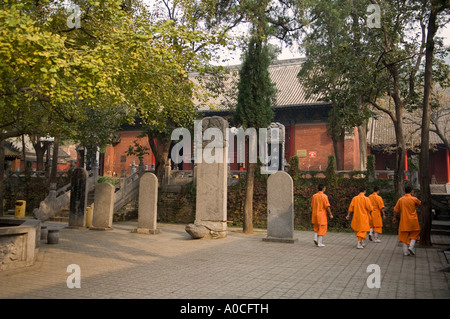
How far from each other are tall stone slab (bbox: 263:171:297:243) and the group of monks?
723mm

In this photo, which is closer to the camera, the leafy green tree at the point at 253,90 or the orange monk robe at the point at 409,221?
the orange monk robe at the point at 409,221

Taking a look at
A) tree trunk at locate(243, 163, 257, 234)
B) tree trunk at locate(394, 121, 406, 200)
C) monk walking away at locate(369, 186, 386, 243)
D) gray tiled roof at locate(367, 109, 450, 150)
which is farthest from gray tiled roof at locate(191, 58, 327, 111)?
monk walking away at locate(369, 186, 386, 243)

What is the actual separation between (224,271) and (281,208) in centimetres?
448

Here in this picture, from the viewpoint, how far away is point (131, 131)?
2906 cm

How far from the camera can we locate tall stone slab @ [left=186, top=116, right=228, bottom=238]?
433 inches

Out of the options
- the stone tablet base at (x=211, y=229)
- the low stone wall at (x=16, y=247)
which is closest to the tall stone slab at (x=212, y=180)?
the stone tablet base at (x=211, y=229)

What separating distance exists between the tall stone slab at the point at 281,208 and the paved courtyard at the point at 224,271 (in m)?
0.53

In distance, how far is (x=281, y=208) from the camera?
10.6m

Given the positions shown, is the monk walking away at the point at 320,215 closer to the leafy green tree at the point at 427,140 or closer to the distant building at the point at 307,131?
the leafy green tree at the point at 427,140

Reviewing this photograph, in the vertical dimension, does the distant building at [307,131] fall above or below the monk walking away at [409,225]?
above

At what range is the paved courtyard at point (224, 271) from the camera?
5.00m

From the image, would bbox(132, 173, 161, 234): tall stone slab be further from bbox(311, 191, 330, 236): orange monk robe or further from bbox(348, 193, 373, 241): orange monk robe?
bbox(348, 193, 373, 241): orange monk robe

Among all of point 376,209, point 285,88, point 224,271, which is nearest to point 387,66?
point 376,209
